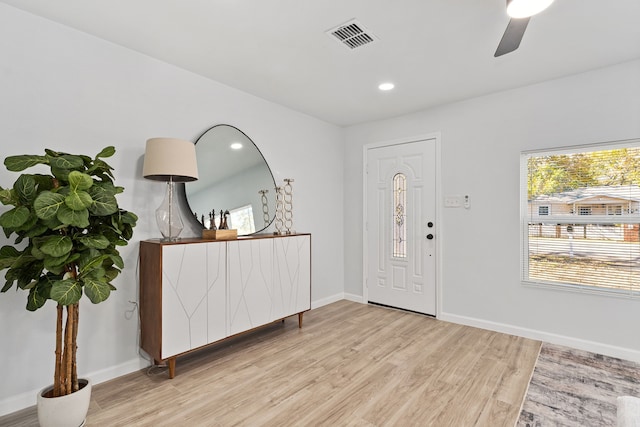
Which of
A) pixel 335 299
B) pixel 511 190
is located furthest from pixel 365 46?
pixel 335 299

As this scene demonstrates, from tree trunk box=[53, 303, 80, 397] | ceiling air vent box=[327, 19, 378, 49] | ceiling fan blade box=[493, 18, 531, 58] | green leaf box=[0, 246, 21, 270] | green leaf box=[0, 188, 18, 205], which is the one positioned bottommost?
tree trunk box=[53, 303, 80, 397]

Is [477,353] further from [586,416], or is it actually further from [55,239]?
[55,239]

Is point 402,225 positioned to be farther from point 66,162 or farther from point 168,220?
point 66,162

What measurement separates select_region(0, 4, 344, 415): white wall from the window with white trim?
3005mm

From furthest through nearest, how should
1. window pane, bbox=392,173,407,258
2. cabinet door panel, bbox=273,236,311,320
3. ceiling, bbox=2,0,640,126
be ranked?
window pane, bbox=392,173,407,258 → cabinet door panel, bbox=273,236,311,320 → ceiling, bbox=2,0,640,126

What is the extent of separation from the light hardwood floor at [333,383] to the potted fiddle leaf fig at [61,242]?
0.39 m

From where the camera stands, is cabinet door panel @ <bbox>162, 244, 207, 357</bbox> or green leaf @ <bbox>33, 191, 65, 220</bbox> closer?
green leaf @ <bbox>33, 191, 65, 220</bbox>

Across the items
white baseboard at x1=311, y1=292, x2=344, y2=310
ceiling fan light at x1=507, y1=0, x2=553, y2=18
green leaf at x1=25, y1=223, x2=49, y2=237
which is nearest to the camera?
ceiling fan light at x1=507, y1=0, x2=553, y2=18

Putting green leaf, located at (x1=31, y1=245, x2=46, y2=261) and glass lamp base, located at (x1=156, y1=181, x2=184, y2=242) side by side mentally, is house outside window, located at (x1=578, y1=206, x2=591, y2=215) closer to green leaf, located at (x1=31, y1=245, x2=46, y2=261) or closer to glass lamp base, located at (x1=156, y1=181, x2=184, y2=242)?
glass lamp base, located at (x1=156, y1=181, x2=184, y2=242)

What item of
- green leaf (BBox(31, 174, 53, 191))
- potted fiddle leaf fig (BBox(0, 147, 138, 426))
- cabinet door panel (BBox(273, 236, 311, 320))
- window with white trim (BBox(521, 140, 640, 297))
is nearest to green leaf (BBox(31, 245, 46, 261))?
potted fiddle leaf fig (BBox(0, 147, 138, 426))

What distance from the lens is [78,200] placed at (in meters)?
1.62

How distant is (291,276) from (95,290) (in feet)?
6.07

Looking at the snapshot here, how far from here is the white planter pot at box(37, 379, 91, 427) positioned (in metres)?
1.67

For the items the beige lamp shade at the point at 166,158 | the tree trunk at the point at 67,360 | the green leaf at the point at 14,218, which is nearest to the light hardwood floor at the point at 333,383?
the tree trunk at the point at 67,360
